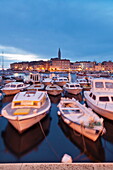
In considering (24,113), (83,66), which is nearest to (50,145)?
(24,113)

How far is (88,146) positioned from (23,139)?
3.99 metres

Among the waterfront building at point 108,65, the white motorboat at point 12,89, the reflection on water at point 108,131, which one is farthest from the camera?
the waterfront building at point 108,65

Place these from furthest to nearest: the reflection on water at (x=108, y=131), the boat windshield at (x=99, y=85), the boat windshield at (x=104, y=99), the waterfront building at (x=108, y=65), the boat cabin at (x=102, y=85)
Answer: the waterfront building at (x=108, y=65), the boat windshield at (x=99, y=85), the boat cabin at (x=102, y=85), the boat windshield at (x=104, y=99), the reflection on water at (x=108, y=131)

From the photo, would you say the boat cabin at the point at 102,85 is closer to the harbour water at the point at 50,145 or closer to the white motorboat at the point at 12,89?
the harbour water at the point at 50,145

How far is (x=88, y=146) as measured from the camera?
260 inches

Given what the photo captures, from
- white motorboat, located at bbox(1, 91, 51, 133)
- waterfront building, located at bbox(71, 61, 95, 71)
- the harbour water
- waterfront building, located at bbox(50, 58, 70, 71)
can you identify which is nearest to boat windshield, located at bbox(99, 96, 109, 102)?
the harbour water

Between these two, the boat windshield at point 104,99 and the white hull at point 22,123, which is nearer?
the white hull at point 22,123

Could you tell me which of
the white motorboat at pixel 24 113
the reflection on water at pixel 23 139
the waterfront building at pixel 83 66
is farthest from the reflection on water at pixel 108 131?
the waterfront building at pixel 83 66

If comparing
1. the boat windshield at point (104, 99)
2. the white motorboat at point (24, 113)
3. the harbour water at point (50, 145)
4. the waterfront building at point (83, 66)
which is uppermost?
the waterfront building at point (83, 66)

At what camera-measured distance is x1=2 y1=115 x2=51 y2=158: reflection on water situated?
6.54 meters

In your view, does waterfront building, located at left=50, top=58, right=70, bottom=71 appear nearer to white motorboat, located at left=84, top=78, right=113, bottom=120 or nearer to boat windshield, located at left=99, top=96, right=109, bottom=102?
white motorboat, located at left=84, top=78, right=113, bottom=120

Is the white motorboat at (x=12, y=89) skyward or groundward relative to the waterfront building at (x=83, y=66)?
groundward

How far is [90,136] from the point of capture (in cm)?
679

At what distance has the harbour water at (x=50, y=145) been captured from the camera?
587 centimetres
